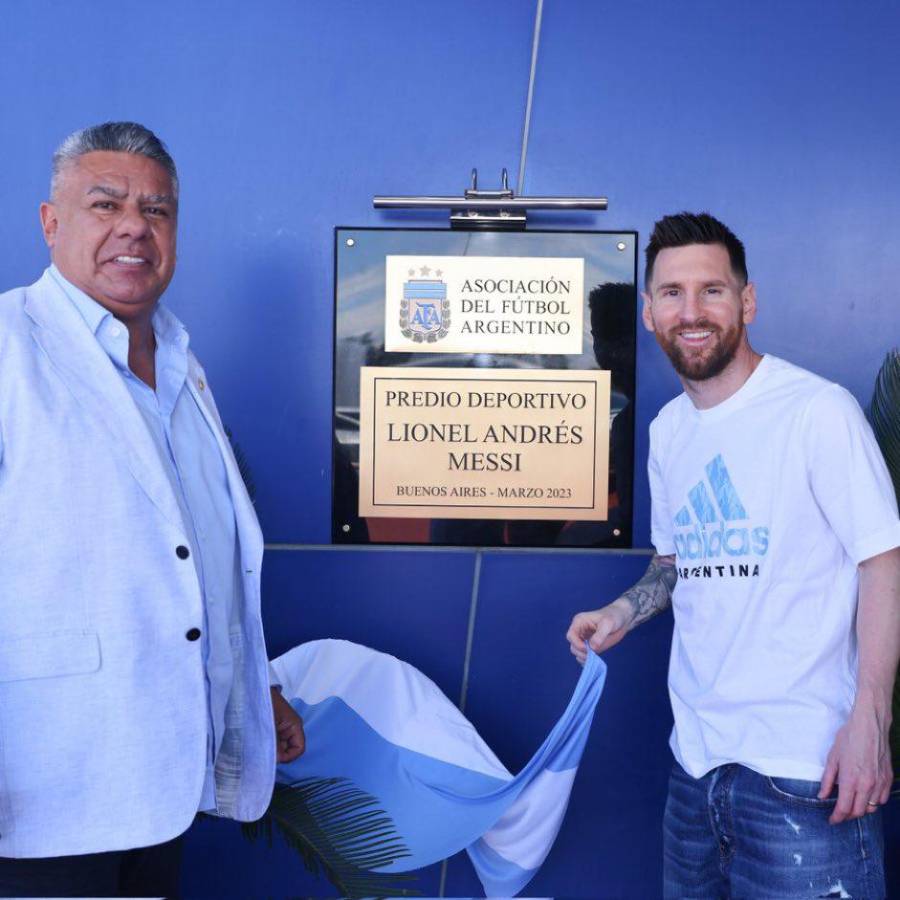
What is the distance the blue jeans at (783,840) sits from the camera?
69.5 inches

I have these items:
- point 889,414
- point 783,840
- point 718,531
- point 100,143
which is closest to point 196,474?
point 100,143

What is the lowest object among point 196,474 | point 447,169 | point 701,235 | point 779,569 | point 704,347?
point 779,569

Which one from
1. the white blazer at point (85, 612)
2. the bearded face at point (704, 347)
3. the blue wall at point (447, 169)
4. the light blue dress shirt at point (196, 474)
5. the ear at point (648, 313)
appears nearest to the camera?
the white blazer at point (85, 612)

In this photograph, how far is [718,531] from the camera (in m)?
1.93

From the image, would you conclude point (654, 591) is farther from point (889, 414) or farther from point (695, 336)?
point (889, 414)

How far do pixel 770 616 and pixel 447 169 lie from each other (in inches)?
58.2

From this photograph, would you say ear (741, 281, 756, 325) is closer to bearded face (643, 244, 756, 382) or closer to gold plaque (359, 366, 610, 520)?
bearded face (643, 244, 756, 382)

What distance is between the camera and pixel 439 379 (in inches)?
110

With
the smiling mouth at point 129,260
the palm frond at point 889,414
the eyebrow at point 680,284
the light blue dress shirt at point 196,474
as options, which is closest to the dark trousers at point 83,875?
the light blue dress shirt at point 196,474

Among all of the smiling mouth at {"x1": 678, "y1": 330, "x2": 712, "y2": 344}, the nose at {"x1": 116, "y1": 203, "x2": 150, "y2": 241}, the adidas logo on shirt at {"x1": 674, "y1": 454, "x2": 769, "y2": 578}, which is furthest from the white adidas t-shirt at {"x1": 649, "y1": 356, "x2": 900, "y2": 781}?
the nose at {"x1": 116, "y1": 203, "x2": 150, "y2": 241}

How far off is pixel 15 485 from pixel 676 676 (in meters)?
1.23

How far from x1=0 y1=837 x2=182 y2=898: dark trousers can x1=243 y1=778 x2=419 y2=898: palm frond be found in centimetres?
53

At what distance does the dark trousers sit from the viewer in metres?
1.56

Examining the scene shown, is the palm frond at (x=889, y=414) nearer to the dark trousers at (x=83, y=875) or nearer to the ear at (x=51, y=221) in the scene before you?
the dark trousers at (x=83, y=875)
